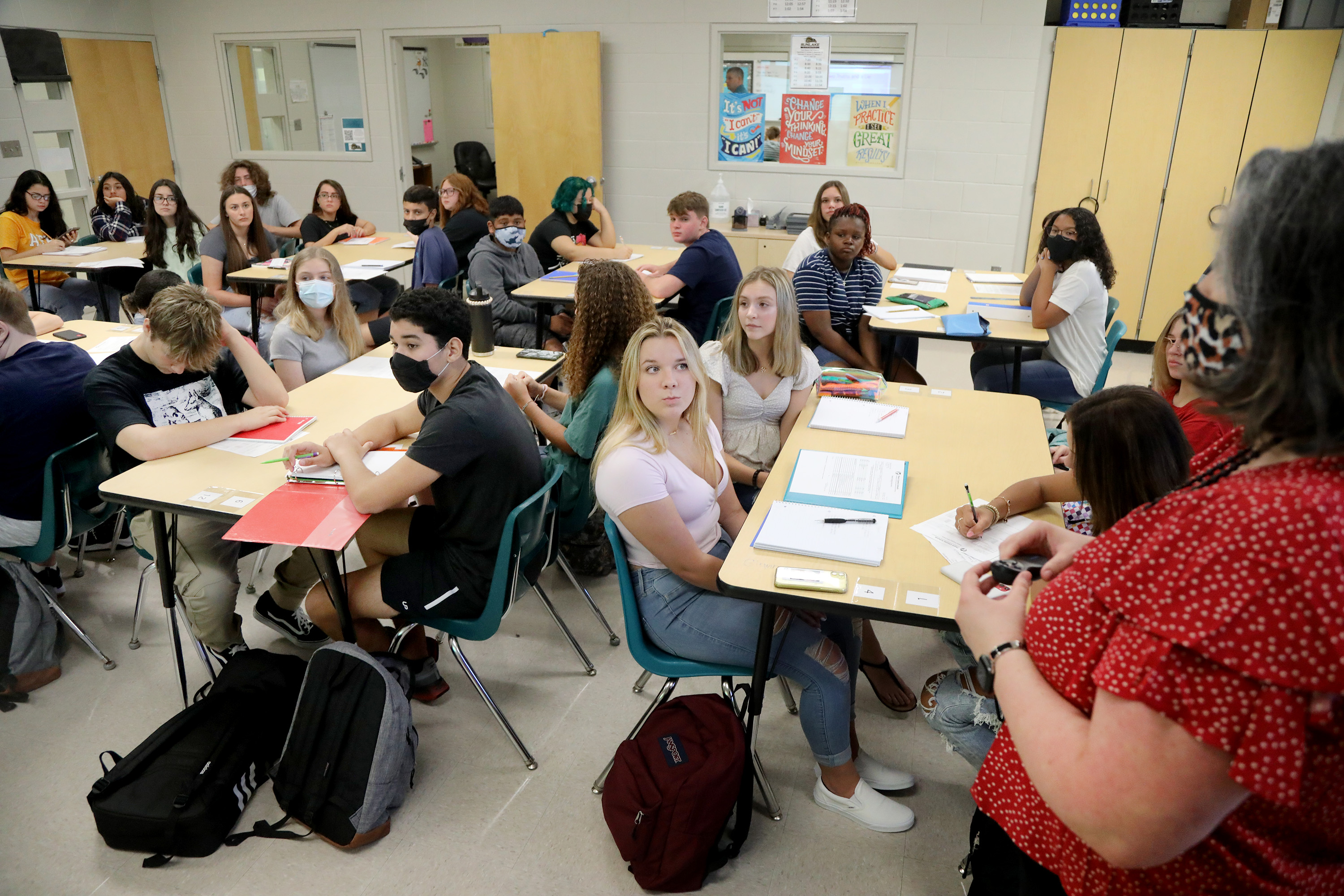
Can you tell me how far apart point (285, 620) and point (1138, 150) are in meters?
6.03

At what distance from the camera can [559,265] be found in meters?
5.38

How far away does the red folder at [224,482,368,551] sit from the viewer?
2062 mm

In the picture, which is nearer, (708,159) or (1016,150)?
(1016,150)

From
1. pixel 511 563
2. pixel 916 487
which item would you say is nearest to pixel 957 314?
pixel 916 487

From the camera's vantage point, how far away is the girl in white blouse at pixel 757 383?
2.83m

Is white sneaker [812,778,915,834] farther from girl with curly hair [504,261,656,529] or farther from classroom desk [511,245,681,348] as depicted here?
classroom desk [511,245,681,348]

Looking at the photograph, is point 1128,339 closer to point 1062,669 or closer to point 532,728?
point 532,728

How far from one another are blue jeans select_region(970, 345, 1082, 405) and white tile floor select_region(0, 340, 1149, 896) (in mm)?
1442

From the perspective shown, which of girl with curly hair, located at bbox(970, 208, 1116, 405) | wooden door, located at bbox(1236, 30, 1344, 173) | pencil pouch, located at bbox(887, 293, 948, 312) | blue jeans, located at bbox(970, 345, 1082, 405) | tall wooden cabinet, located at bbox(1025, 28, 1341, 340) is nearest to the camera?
girl with curly hair, located at bbox(970, 208, 1116, 405)

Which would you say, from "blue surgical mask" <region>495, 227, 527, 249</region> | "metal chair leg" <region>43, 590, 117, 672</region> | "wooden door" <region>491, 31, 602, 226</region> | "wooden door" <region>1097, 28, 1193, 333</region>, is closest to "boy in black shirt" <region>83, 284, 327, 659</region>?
"metal chair leg" <region>43, 590, 117, 672</region>

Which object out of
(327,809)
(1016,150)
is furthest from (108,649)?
(1016,150)

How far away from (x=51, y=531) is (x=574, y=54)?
5.41m

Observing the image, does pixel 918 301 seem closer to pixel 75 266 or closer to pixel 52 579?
pixel 52 579

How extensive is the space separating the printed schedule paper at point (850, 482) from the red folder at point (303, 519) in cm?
112
